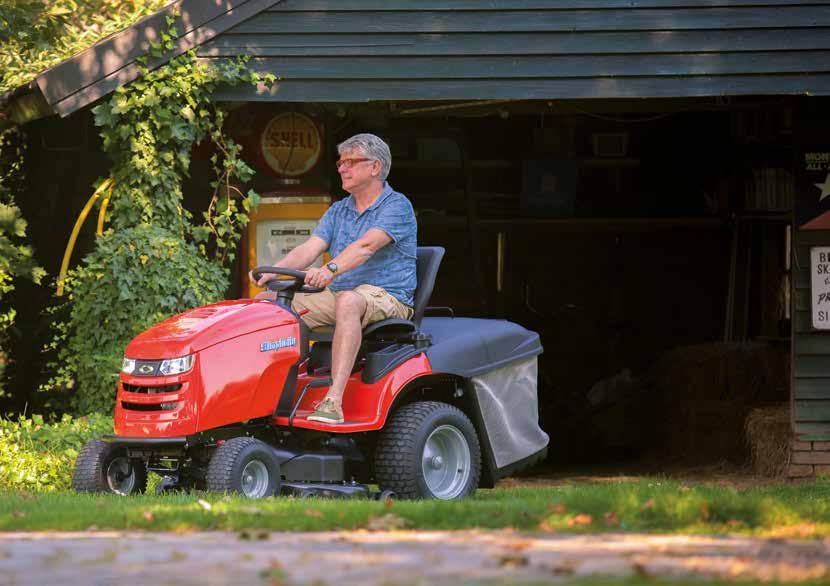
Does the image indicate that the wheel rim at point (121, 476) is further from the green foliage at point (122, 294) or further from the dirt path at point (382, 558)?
the green foliage at point (122, 294)

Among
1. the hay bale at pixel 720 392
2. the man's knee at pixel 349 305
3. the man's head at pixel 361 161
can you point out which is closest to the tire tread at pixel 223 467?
the man's knee at pixel 349 305

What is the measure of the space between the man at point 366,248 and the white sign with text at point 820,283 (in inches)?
177

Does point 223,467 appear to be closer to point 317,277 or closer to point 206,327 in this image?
point 206,327

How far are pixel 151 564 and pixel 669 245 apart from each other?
38.6ft

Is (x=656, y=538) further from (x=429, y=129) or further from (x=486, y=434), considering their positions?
(x=429, y=129)

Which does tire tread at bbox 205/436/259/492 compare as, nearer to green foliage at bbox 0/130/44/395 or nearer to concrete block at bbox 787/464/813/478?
green foliage at bbox 0/130/44/395

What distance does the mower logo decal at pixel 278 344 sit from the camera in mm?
7379

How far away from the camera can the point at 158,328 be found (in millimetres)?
7500

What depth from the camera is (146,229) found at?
1036cm

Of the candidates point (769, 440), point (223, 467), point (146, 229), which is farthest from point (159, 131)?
point (769, 440)

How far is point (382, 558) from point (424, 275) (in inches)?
131

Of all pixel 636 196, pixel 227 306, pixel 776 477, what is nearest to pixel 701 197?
pixel 636 196

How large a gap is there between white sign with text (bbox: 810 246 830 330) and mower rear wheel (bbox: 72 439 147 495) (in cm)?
579

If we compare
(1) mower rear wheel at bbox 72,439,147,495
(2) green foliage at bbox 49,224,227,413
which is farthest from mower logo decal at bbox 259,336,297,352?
(2) green foliage at bbox 49,224,227,413
